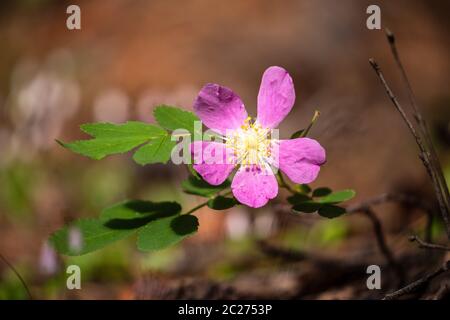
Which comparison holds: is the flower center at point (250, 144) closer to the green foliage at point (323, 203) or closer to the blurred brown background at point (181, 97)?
the green foliage at point (323, 203)

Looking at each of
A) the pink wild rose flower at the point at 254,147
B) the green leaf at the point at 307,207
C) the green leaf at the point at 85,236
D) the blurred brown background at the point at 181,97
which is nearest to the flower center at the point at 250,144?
the pink wild rose flower at the point at 254,147

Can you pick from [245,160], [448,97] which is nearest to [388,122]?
[448,97]

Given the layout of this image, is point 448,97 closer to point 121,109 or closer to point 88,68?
point 121,109

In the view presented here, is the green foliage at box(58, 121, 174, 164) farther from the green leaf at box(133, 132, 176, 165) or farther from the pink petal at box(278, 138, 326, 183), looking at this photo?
the pink petal at box(278, 138, 326, 183)

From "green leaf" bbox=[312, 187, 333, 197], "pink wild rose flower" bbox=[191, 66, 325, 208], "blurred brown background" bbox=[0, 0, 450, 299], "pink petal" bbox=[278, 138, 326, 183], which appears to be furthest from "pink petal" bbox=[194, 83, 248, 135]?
"blurred brown background" bbox=[0, 0, 450, 299]

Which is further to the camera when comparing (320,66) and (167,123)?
(320,66)

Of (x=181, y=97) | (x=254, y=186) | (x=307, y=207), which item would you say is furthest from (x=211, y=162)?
(x=181, y=97)

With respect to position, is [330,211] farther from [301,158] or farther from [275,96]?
[275,96]
